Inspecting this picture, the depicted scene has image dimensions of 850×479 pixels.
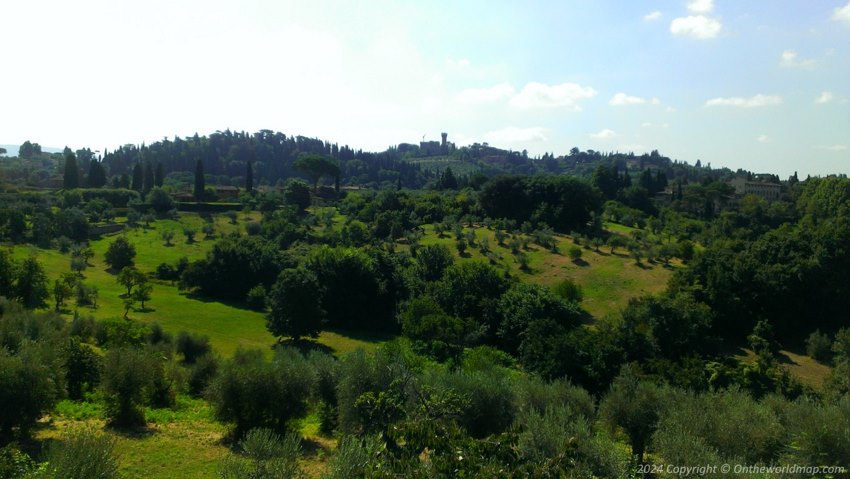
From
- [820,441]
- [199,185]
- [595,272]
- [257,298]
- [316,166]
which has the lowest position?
[257,298]

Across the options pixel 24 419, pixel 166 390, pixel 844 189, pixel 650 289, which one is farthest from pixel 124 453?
pixel 844 189

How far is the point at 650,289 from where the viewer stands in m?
48.3

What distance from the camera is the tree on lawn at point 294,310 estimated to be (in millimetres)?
38375

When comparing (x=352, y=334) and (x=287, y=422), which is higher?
(x=287, y=422)

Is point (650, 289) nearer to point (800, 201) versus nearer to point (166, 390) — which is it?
point (166, 390)

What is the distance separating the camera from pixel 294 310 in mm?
38438

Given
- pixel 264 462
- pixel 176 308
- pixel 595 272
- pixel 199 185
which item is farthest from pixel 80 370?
pixel 199 185

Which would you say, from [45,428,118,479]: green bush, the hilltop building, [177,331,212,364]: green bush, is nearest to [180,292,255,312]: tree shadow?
[177,331,212,364]: green bush

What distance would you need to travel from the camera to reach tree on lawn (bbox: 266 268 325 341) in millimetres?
38375

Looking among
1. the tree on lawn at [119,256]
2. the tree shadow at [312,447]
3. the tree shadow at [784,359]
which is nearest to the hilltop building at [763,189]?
the tree shadow at [784,359]

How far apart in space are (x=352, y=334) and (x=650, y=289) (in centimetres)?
2691

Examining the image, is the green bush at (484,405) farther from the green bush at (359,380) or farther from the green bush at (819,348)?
the green bush at (819,348)

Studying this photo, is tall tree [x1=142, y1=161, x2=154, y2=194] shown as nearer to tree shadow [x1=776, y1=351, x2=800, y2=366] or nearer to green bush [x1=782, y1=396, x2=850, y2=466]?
tree shadow [x1=776, y1=351, x2=800, y2=366]

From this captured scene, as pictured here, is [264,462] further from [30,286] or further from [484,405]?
[30,286]
